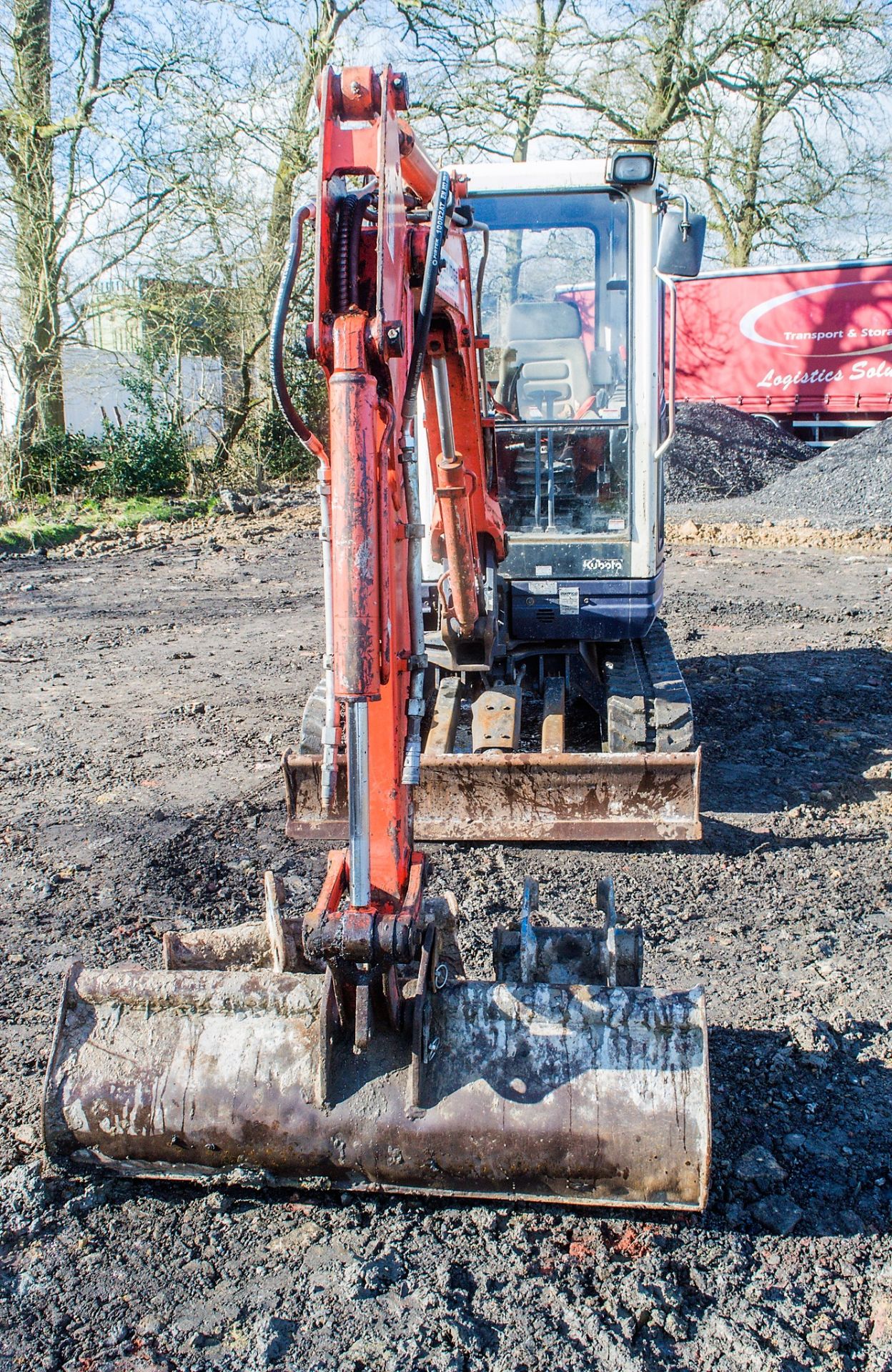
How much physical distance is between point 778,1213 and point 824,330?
1979cm

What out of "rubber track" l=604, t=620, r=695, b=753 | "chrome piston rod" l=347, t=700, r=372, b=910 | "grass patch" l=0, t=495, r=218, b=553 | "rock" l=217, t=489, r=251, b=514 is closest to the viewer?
"chrome piston rod" l=347, t=700, r=372, b=910

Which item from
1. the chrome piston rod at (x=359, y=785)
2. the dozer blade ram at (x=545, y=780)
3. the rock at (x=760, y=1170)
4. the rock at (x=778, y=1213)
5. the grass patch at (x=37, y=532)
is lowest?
the rock at (x=778, y=1213)

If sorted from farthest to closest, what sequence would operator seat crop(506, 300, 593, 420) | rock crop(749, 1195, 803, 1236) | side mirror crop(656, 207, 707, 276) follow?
operator seat crop(506, 300, 593, 420), side mirror crop(656, 207, 707, 276), rock crop(749, 1195, 803, 1236)

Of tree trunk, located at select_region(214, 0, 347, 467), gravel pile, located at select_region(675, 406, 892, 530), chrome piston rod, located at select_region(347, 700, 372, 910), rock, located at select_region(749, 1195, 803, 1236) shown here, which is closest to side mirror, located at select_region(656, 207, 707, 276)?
chrome piston rod, located at select_region(347, 700, 372, 910)

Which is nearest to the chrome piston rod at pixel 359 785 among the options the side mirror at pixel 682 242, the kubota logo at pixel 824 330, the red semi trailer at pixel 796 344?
the side mirror at pixel 682 242

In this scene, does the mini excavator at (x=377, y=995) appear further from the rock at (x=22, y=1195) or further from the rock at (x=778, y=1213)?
the rock at (x=778, y=1213)

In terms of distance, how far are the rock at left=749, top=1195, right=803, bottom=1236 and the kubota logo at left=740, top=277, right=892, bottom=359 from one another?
19501 mm

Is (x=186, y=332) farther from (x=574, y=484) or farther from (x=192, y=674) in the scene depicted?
(x=574, y=484)

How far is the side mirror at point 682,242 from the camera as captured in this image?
15.0 ft

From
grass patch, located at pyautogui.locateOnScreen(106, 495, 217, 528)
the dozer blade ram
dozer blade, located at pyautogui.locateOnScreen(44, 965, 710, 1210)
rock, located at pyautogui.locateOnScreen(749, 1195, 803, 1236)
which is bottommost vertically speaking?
rock, located at pyautogui.locateOnScreen(749, 1195, 803, 1236)

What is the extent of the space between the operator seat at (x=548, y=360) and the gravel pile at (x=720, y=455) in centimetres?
1217

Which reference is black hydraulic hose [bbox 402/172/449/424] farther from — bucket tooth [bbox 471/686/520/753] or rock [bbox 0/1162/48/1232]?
bucket tooth [bbox 471/686/520/753]

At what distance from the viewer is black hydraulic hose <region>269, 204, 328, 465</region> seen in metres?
2.77

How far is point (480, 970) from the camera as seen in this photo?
387 centimetres
